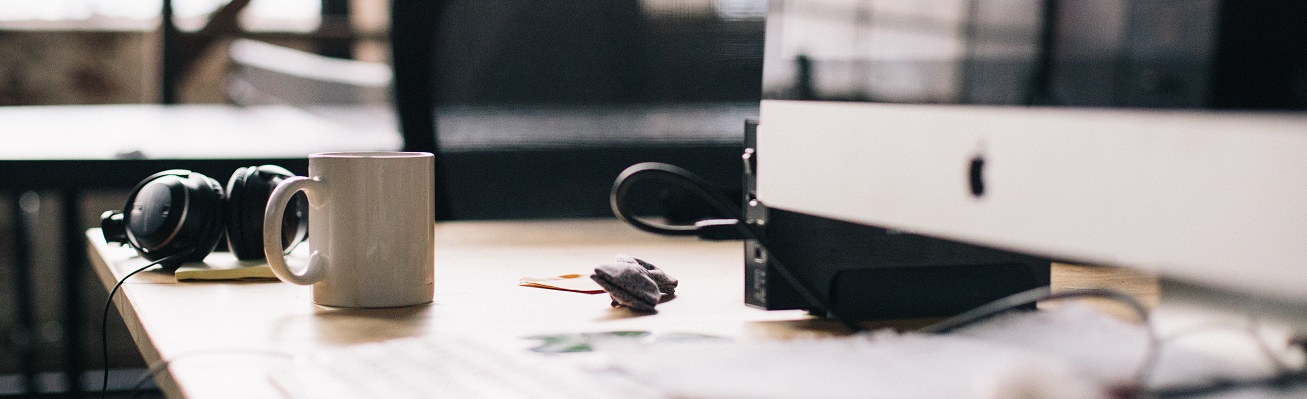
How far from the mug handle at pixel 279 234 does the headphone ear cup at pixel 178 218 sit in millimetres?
224

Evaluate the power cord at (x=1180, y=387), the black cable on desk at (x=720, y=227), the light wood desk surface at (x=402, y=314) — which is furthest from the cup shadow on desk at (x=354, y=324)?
the power cord at (x=1180, y=387)

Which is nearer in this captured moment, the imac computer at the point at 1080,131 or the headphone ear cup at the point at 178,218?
the imac computer at the point at 1080,131

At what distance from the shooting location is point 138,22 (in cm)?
333

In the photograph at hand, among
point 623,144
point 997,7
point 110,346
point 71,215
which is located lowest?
point 110,346

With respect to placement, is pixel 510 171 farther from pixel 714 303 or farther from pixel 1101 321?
pixel 1101 321

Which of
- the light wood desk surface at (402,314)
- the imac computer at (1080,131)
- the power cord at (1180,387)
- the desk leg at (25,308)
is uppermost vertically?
the imac computer at (1080,131)

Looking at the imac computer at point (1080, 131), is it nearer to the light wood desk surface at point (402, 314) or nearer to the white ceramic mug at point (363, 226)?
the light wood desk surface at point (402, 314)

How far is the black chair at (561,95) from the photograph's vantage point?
1676 millimetres

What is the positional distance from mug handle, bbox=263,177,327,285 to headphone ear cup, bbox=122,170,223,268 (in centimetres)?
22

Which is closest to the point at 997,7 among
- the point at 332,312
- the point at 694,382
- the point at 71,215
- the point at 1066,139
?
the point at 1066,139

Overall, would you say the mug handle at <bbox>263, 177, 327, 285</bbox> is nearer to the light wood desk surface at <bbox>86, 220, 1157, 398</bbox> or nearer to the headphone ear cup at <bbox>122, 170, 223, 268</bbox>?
the light wood desk surface at <bbox>86, 220, 1157, 398</bbox>

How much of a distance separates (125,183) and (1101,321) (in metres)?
1.48

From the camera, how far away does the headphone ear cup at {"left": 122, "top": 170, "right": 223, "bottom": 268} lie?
0.93 metres

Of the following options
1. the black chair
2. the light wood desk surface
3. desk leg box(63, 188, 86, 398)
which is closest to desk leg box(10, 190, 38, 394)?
desk leg box(63, 188, 86, 398)
